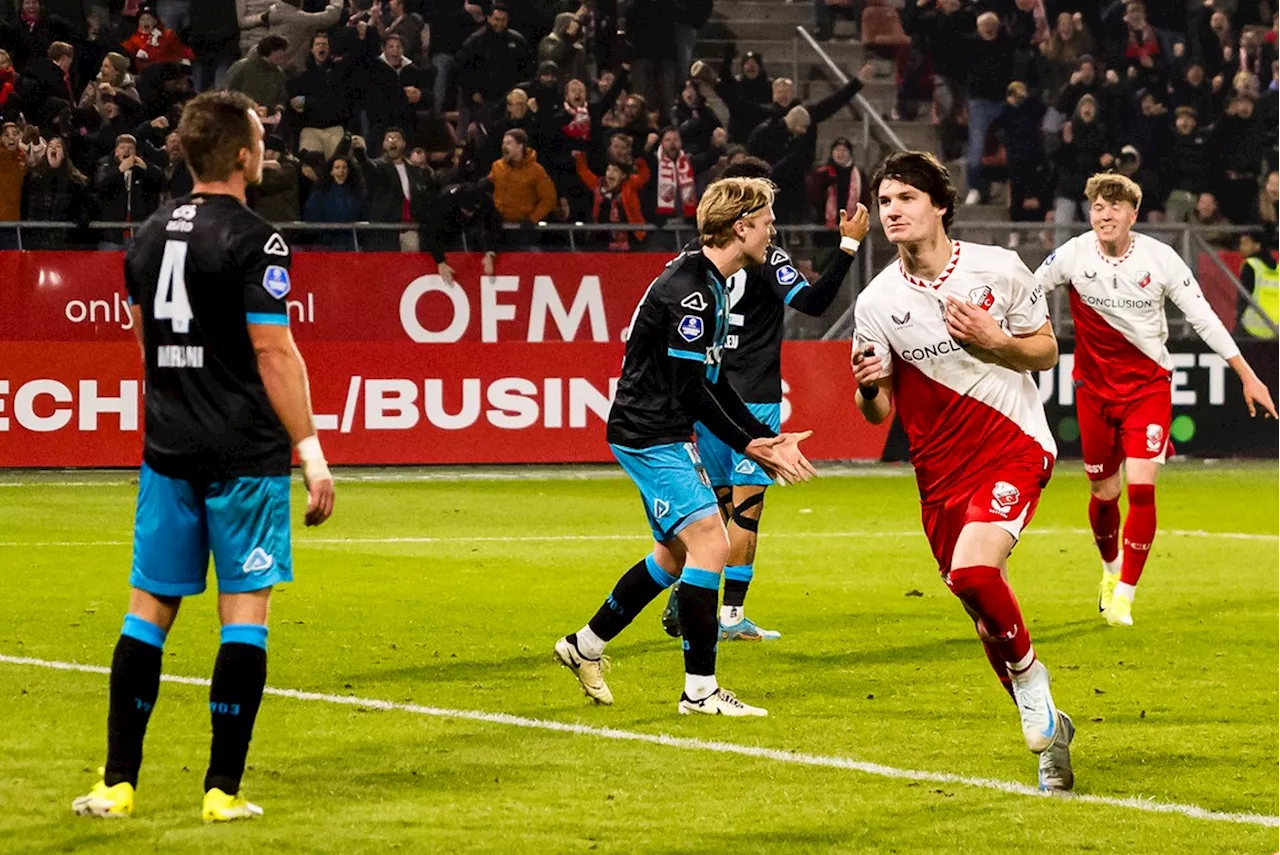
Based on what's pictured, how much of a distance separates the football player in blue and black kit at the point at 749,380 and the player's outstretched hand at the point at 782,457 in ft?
8.58

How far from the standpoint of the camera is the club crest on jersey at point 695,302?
7.83 meters

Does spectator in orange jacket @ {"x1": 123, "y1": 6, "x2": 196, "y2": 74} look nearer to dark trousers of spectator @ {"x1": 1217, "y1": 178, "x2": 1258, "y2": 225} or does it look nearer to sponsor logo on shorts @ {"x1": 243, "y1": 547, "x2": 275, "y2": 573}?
dark trousers of spectator @ {"x1": 1217, "y1": 178, "x2": 1258, "y2": 225}

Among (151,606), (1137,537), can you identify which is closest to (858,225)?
(1137,537)

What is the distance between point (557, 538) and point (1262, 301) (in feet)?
33.7

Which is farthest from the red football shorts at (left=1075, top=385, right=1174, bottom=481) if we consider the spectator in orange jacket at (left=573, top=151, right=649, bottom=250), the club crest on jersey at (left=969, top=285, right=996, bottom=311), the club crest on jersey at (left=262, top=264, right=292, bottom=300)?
the spectator in orange jacket at (left=573, top=151, right=649, bottom=250)

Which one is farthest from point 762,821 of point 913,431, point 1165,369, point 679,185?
point 679,185

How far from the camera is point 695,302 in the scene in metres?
7.84

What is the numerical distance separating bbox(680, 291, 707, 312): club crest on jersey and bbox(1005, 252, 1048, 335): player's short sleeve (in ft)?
4.55

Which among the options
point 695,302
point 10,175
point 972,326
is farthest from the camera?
point 10,175

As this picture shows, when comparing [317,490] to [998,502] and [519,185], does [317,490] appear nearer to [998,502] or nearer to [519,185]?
[998,502]

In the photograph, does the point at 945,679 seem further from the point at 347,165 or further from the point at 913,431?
the point at 347,165

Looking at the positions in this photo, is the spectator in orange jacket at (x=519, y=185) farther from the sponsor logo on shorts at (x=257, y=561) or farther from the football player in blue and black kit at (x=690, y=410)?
the sponsor logo on shorts at (x=257, y=561)

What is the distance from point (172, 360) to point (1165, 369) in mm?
7020

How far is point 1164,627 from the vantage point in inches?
428
